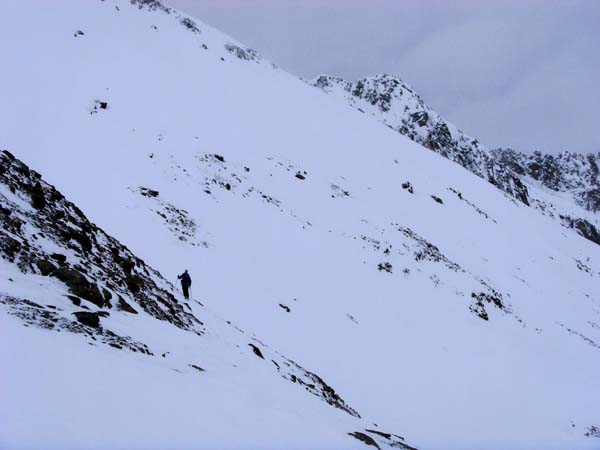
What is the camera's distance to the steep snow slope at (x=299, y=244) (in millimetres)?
15961

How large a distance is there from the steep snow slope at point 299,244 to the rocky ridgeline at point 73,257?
114cm

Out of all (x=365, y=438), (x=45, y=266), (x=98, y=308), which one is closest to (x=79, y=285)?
(x=98, y=308)

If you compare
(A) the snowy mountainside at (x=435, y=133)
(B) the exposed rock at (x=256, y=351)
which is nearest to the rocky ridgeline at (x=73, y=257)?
(B) the exposed rock at (x=256, y=351)

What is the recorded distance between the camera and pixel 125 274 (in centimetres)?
1195

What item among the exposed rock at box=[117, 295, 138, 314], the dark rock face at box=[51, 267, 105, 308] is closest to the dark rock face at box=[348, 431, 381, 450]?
the exposed rock at box=[117, 295, 138, 314]

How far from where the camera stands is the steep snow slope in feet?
52.4

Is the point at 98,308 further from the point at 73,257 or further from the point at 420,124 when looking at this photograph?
the point at 420,124

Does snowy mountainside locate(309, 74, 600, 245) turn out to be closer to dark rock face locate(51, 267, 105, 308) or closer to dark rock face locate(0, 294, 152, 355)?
dark rock face locate(51, 267, 105, 308)

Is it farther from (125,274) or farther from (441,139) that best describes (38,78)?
(441,139)

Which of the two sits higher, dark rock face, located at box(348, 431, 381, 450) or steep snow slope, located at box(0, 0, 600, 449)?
steep snow slope, located at box(0, 0, 600, 449)

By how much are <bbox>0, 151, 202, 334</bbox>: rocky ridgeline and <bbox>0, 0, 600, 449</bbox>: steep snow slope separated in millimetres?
1144

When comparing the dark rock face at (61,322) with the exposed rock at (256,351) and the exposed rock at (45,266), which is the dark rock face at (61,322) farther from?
the exposed rock at (256,351)

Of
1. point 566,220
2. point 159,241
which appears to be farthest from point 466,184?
point 566,220

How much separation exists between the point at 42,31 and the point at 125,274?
37005 mm
